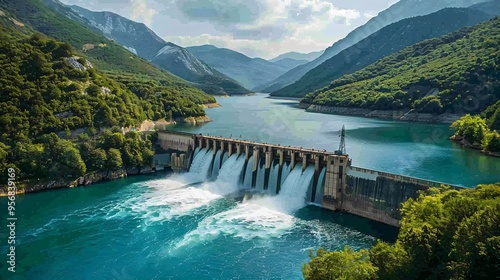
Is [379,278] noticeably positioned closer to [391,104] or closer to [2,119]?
[2,119]

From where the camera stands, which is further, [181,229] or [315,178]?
[315,178]

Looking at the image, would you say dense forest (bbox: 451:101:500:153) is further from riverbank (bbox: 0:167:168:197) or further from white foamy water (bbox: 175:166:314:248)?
riverbank (bbox: 0:167:168:197)

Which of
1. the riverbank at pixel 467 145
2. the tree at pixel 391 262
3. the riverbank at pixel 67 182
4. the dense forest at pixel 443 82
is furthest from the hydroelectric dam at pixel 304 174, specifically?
the dense forest at pixel 443 82

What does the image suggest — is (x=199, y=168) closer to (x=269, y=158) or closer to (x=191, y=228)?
(x=269, y=158)

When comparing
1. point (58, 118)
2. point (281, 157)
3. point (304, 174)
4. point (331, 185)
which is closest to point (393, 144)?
point (281, 157)

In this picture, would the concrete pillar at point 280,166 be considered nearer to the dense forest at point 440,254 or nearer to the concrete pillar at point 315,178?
the concrete pillar at point 315,178

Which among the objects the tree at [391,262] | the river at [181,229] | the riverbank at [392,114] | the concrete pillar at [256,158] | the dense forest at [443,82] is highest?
the dense forest at [443,82]

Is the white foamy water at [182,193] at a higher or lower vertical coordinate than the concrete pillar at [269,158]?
lower

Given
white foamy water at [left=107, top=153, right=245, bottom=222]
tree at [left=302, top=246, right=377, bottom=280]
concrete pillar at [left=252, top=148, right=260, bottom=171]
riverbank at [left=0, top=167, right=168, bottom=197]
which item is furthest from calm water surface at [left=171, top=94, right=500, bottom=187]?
tree at [left=302, top=246, right=377, bottom=280]
